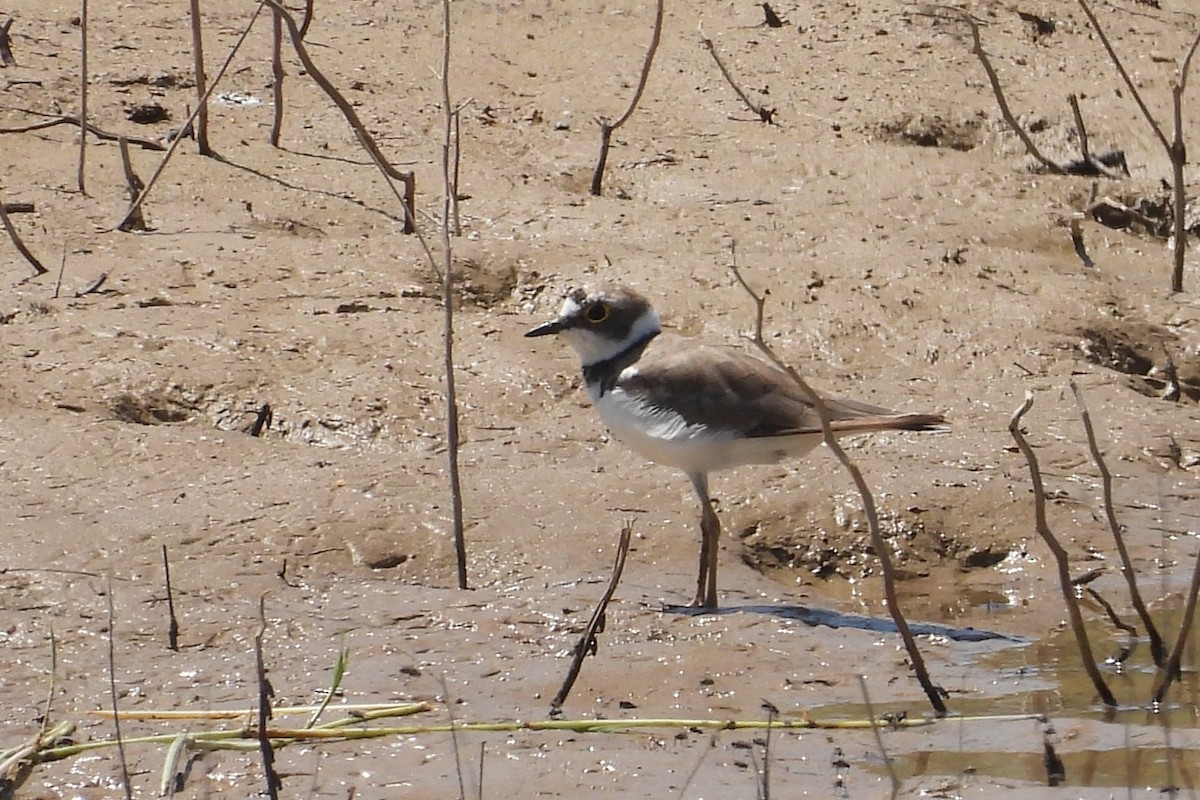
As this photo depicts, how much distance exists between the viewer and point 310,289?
7648 millimetres

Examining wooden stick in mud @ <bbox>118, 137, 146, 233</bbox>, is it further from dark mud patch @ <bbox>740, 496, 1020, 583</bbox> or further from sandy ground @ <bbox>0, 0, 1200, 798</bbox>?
dark mud patch @ <bbox>740, 496, 1020, 583</bbox>

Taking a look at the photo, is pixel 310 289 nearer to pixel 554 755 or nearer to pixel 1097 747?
pixel 554 755

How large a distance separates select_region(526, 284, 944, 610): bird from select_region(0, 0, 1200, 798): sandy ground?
0.34 meters

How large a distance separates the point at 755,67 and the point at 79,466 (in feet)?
17.3

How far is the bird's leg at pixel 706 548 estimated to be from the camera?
18.3 ft

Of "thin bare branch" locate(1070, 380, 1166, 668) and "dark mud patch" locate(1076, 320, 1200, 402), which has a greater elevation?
"thin bare branch" locate(1070, 380, 1166, 668)

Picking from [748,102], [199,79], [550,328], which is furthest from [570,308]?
[748,102]

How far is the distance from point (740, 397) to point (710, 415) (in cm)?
12

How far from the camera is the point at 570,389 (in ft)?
23.8

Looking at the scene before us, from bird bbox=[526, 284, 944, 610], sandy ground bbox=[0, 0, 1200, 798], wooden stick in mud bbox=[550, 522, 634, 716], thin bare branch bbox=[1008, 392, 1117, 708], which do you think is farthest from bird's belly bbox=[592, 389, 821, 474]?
thin bare branch bbox=[1008, 392, 1117, 708]

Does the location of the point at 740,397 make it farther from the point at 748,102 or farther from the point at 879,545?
the point at 748,102

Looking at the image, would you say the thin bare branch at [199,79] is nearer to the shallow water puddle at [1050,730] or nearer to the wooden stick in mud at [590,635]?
the wooden stick in mud at [590,635]

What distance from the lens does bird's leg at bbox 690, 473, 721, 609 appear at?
219 inches

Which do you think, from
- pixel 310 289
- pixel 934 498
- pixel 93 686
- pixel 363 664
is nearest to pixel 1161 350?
pixel 934 498
